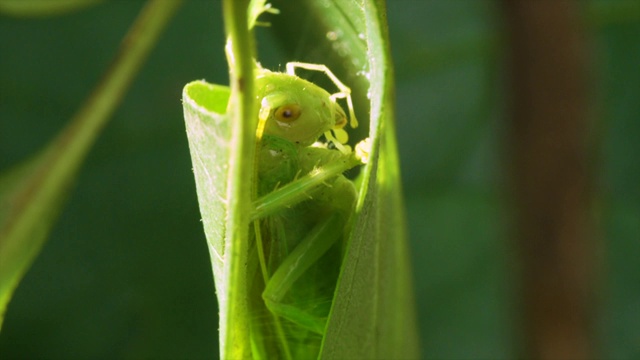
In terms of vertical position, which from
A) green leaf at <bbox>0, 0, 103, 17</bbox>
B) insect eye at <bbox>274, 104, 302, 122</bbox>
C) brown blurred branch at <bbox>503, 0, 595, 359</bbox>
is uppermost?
green leaf at <bbox>0, 0, 103, 17</bbox>

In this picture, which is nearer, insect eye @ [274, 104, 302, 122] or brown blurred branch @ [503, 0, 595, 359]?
insect eye @ [274, 104, 302, 122]

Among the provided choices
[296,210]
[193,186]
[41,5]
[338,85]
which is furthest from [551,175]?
[41,5]

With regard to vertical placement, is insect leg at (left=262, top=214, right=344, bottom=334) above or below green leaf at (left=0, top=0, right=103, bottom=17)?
below

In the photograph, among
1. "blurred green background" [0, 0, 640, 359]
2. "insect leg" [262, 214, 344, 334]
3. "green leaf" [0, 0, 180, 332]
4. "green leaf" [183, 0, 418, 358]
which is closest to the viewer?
"green leaf" [183, 0, 418, 358]

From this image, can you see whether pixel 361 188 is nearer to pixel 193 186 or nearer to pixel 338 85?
pixel 338 85

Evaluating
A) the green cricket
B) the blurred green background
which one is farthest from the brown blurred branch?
the green cricket

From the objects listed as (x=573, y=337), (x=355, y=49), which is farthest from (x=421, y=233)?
(x=355, y=49)

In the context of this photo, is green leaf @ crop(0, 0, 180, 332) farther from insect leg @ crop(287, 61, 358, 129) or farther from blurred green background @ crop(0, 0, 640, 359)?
blurred green background @ crop(0, 0, 640, 359)

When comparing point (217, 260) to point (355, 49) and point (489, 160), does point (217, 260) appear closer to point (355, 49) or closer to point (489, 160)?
point (355, 49)
